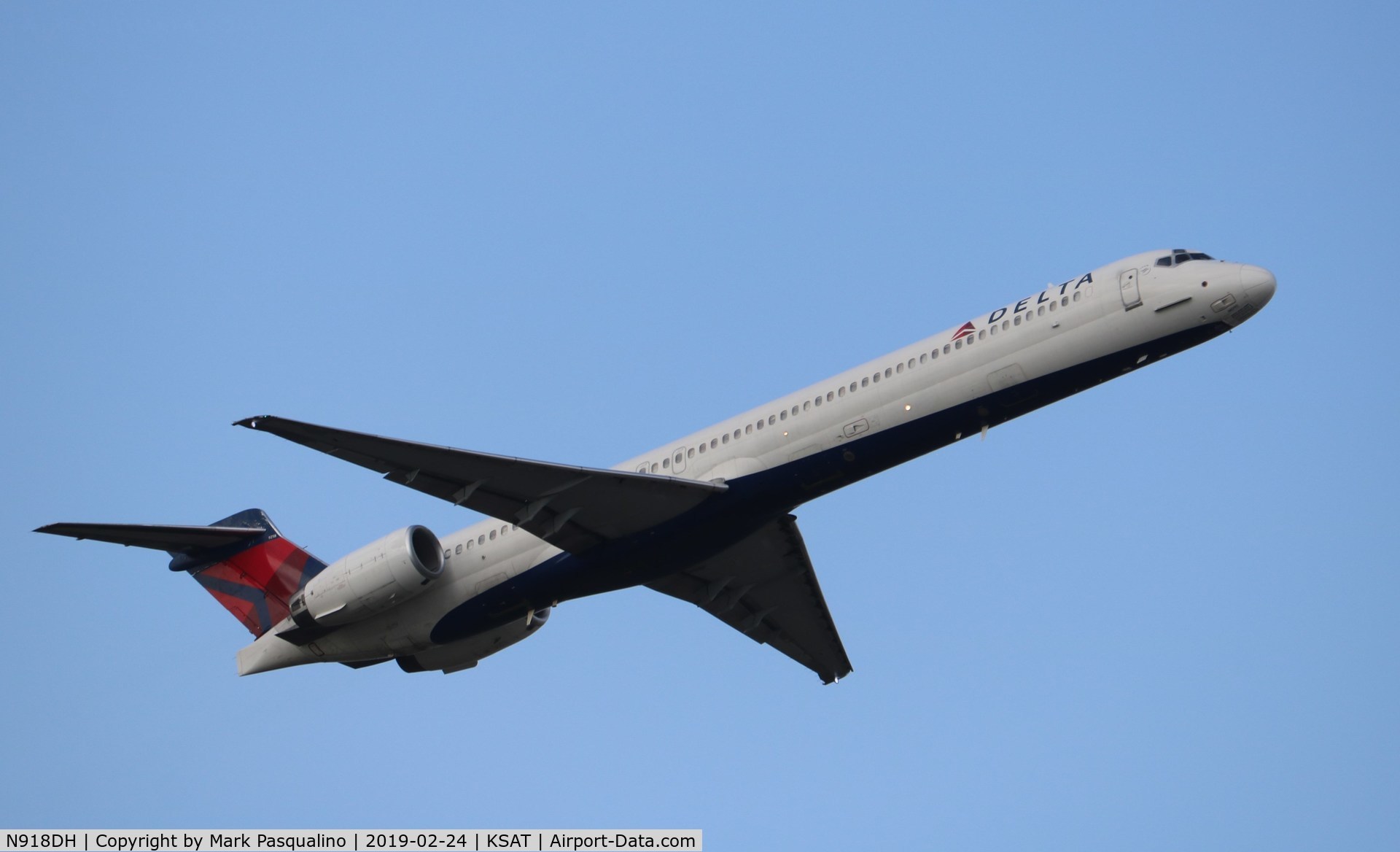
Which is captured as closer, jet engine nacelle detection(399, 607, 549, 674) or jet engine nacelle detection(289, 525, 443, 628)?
jet engine nacelle detection(289, 525, 443, 628)

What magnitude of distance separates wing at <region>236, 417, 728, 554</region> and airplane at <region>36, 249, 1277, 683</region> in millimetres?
35

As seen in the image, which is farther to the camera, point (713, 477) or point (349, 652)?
point (349, 652)

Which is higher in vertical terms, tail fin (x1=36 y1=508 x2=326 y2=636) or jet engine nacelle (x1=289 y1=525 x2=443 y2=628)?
tail fin (x1=36 y1=508 x2=326 y2=636)

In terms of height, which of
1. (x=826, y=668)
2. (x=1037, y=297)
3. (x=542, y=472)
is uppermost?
(x=1037, y=297)

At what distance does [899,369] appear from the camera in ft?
87.2

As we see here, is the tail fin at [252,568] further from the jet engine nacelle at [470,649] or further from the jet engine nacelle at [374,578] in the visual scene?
the jet engine nacelle at [470,649]

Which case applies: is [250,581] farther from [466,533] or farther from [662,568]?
[662,568]

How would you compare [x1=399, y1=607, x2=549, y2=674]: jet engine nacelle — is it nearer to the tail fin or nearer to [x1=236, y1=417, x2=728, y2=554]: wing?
the tail fin

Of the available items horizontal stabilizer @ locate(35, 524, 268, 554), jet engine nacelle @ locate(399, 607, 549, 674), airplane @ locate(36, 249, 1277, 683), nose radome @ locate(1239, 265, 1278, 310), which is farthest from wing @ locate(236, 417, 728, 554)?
nose radome @ locate(1239, 265, 1278, 310)

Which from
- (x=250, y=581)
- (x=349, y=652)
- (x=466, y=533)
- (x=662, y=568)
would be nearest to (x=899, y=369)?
(x=662, y=568)

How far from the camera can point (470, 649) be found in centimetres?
3188

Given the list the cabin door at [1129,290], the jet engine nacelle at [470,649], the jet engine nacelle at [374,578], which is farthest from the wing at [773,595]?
the cabin door at [1129,290]

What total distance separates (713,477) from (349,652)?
30.2 ft

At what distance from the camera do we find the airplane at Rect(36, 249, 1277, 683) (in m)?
25.7
